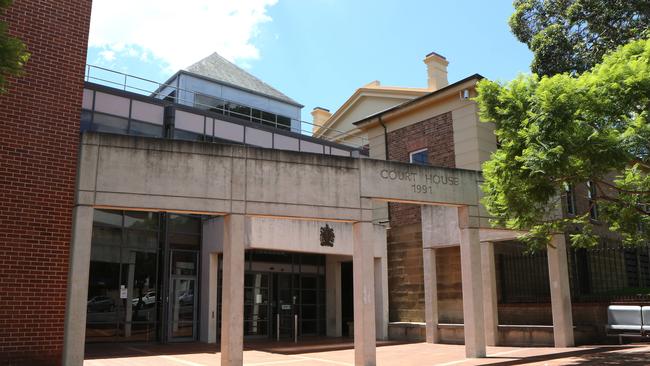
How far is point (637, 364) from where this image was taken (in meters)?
11.1

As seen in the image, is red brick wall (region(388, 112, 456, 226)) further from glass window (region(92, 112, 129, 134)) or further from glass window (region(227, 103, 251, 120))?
glass window (region(92, 112, 129, 134))

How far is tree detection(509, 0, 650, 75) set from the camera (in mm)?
17562

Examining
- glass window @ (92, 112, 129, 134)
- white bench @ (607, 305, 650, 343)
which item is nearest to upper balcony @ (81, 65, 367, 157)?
glass window @ (92, 112, 129, 134)

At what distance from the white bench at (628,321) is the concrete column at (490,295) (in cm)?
307

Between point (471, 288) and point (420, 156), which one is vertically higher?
point (420, 156)

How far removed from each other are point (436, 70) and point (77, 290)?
21.8 metres

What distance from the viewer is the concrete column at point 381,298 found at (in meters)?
20.6

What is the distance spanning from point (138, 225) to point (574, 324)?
45.9 feet

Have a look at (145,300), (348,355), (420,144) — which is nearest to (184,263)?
(145,300)

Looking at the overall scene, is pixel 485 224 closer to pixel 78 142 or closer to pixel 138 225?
pixel 78 142

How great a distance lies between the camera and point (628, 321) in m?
15.3

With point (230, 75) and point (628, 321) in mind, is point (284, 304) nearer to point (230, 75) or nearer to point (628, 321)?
point (628, 321)

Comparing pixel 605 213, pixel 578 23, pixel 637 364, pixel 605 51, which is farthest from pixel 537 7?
pixel 637 364

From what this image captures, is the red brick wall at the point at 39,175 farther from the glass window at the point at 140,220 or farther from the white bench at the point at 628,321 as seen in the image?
the white bench at the point at 628,321
